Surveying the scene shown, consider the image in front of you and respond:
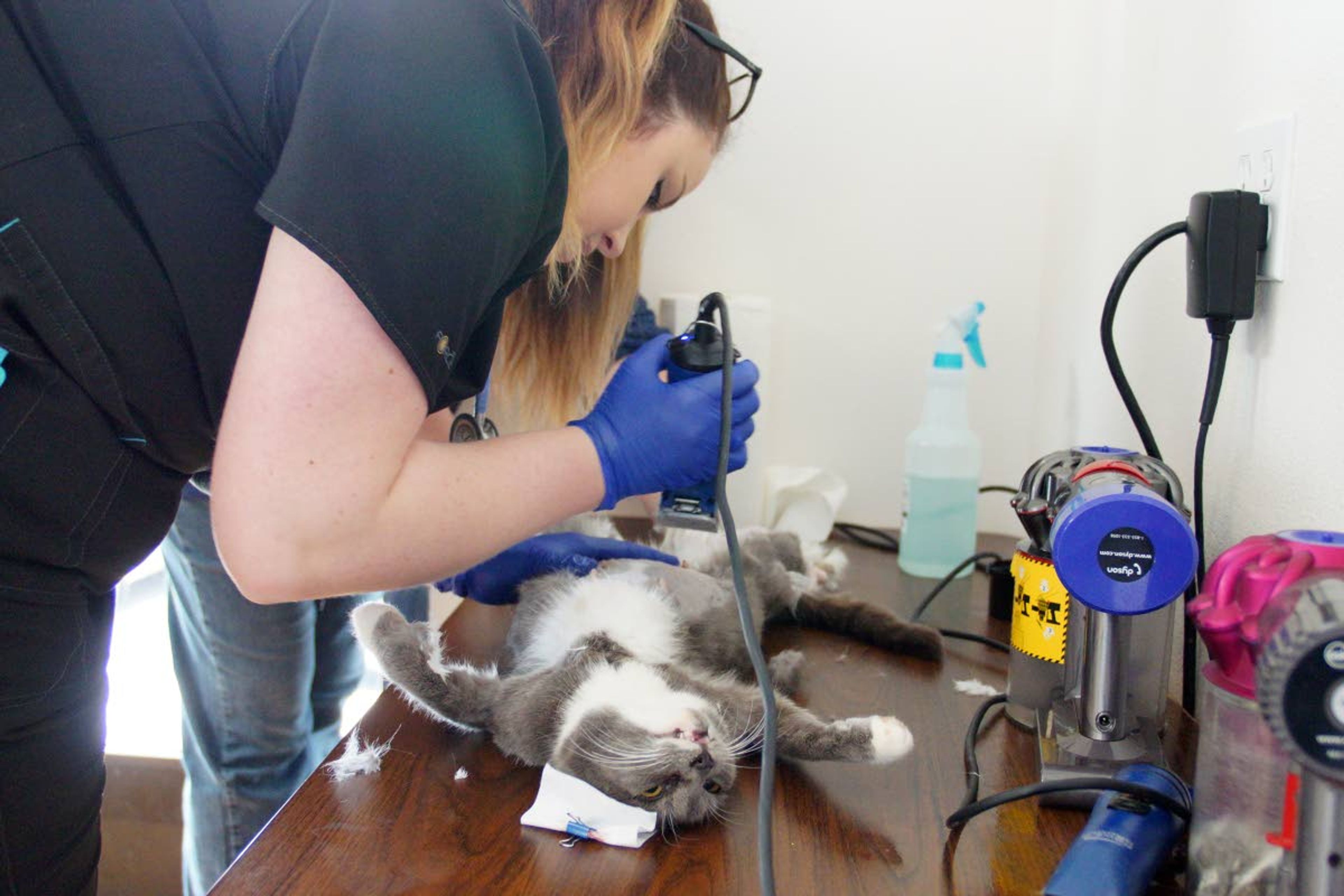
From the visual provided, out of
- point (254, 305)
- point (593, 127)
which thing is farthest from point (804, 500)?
point (254, 305)

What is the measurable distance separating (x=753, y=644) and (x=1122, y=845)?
24cm

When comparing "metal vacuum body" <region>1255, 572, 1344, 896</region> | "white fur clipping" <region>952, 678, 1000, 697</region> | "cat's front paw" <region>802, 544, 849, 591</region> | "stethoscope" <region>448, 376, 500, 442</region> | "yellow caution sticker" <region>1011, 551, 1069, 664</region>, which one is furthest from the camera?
"cat's front paw" <region>802, 544, 849, 591</region>

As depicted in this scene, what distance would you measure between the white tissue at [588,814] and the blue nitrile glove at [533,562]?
33 centimetres

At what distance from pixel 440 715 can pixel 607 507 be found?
0.21 meters

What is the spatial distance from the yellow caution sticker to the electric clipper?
0.25m

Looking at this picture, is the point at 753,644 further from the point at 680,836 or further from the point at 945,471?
the point at 945,471

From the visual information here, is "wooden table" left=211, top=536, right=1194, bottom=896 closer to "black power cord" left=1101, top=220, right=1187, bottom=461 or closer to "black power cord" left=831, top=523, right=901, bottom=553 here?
"black power cord" left=1101, top=220, right=1187, bottom=461

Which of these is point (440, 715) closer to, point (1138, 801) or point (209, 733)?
point (1138, 801)

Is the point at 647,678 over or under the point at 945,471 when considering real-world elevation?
under

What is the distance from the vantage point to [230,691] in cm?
123

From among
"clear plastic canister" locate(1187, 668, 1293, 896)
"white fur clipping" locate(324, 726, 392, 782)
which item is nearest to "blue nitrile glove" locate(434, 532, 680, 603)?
"white fur clipping" locate(324, 726, 392, 782)

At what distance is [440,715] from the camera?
2.56 ft

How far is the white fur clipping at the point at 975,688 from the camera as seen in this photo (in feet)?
2.85

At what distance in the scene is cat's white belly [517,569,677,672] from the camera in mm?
877
